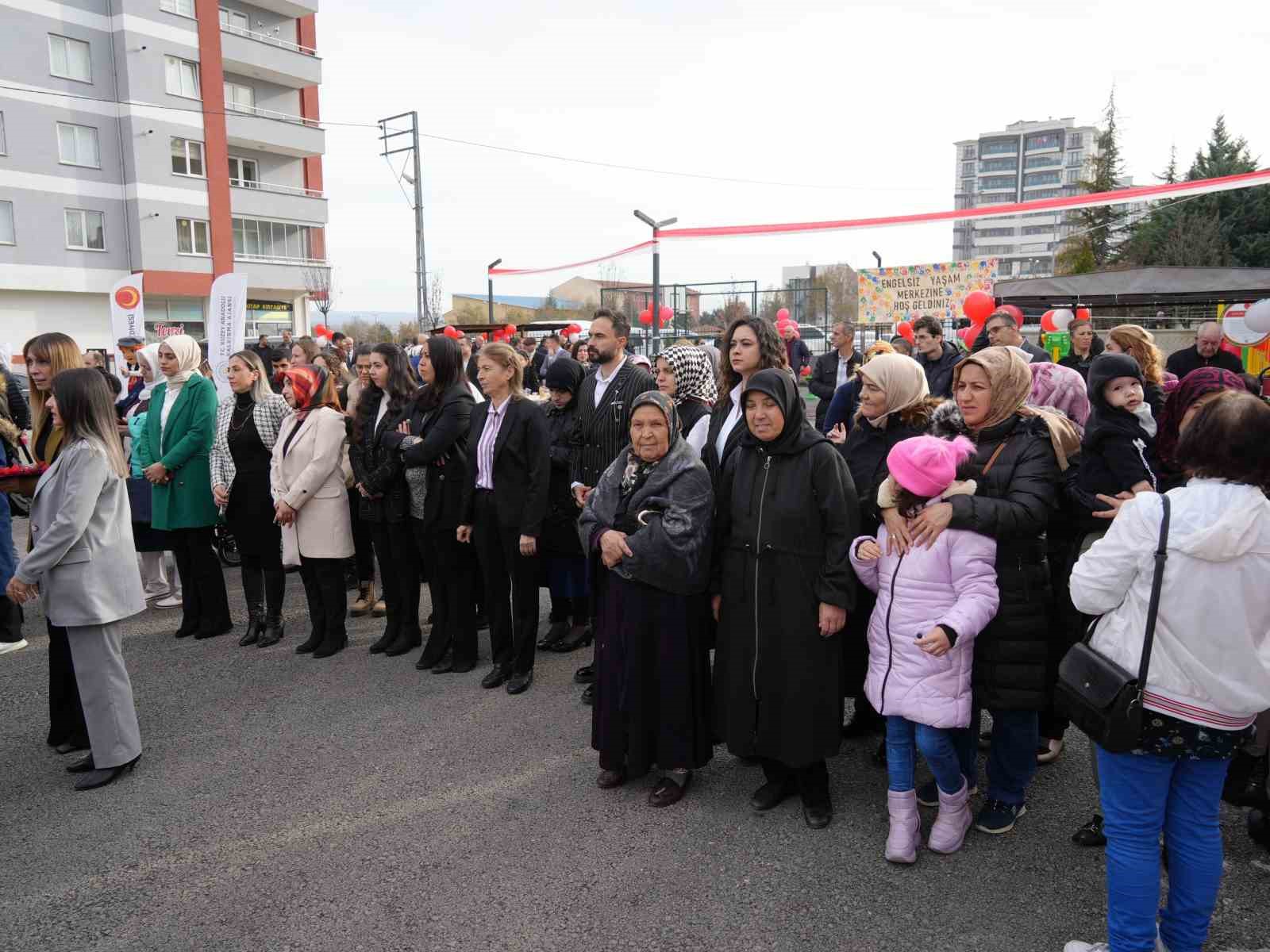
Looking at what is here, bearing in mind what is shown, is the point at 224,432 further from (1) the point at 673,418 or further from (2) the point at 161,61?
(2) the point at 161,61

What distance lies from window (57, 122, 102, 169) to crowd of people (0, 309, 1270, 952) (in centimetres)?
3256

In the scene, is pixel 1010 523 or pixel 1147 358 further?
pixel 1147 358

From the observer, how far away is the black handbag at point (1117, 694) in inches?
93.0

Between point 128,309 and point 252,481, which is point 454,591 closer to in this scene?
point 252,481

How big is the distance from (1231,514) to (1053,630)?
51.1 inches

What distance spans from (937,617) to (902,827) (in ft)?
2.74

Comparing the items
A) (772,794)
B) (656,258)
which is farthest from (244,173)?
(772,794)

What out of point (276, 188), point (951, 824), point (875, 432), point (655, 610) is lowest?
point (951, 824)

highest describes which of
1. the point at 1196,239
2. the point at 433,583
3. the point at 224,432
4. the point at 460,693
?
the point at 1196,239

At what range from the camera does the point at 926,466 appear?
10.1 feet

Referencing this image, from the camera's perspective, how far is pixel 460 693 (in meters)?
5.05

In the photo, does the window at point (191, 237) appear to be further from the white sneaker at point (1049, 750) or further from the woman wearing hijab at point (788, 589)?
the white sneaker at point (1049, 750)

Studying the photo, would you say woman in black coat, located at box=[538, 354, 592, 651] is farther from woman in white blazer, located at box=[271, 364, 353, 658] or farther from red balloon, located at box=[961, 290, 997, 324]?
red balloon, located at box=[961, 290, 997, 324]

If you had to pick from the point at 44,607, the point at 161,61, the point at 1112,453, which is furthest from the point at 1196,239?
the point at 161,61
